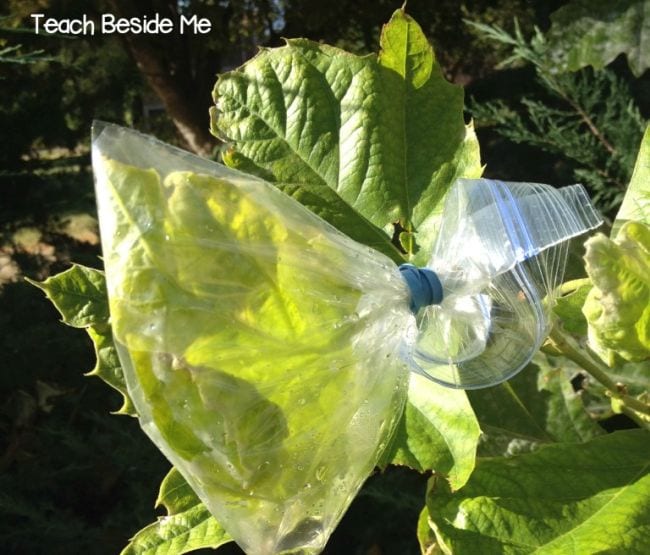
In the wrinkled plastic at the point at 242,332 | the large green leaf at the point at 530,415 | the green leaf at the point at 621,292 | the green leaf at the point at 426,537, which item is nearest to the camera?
the wrinkled plastic at the point at 242,332

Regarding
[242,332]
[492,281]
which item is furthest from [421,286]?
[242,332]

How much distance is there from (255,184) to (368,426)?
0.18 metres

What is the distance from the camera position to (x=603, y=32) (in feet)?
4.77

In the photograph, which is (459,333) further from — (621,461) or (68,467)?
(68,467)

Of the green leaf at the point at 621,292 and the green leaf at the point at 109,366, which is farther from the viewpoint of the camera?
the green leaf at the point at 109,366

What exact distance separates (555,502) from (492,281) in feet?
0.64

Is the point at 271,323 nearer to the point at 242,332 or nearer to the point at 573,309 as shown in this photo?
the point at 242,332

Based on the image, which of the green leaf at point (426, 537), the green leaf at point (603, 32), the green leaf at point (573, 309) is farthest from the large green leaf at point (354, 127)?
the green leaf at point (603, 32)

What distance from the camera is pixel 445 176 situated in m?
0.68

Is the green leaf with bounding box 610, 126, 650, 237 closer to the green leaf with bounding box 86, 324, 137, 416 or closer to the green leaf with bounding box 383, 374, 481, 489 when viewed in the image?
the green leaf with bounding box 383, 374, 481, 489

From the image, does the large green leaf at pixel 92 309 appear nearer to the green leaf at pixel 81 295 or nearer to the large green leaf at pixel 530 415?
the green leaf at pixel 81 295

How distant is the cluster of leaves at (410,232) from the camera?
0.58m

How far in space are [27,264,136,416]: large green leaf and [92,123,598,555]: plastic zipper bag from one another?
0.24 meters

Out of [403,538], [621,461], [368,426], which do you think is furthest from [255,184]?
[403,538]
